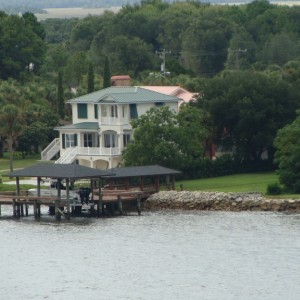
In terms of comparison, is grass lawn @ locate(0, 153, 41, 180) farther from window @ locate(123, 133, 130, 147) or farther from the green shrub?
the green shrub

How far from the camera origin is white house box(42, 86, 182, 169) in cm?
11381

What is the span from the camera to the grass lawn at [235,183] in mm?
100500

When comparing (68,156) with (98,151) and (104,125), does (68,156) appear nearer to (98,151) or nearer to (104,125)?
(98,151)

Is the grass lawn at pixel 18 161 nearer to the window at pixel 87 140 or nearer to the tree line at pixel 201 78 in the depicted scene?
the tree line at pixel 201 78

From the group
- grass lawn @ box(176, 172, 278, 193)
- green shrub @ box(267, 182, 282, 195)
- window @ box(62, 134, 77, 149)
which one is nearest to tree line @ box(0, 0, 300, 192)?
grass lawn @ box(176, 172, 278, 193)

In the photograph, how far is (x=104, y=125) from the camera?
378 feet

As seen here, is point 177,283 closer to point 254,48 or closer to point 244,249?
point 244,249

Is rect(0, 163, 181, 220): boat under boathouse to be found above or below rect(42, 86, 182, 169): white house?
below

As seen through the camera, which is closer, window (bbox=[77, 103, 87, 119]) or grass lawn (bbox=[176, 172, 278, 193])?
grass lawn (bbox=[176, 172, 278, 193])

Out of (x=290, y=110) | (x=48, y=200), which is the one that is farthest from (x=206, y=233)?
(x=290, y=110)

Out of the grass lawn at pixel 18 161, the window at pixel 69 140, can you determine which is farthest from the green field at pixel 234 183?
the window at pixel 69 140

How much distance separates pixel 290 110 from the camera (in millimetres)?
110938

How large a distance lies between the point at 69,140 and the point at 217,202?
2362cm

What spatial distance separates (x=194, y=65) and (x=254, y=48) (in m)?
7.50
